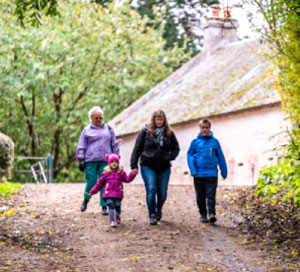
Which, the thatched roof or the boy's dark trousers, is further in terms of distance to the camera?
the thatched roof

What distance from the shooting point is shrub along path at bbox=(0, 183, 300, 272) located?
24.2ft

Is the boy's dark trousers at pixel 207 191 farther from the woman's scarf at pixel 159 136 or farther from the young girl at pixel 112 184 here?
the young girl at pixel 112 184

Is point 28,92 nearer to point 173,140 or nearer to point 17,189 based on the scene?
point 17,189

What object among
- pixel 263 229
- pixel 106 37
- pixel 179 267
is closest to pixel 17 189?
pixel 263 229

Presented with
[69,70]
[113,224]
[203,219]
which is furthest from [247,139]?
[113,224]

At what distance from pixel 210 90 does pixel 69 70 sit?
6725 millimetres

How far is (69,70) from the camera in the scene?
27.7 meters

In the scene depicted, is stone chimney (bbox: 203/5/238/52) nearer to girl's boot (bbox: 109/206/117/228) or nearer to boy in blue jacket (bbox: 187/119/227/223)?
boy in blue jacket (bbox: 187/119/227/223)

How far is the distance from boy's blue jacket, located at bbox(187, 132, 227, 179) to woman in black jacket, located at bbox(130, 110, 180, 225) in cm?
39

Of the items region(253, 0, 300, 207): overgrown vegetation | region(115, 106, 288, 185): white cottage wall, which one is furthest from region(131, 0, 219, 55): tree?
region(253, 0, 300, 207): overgrown vegetation

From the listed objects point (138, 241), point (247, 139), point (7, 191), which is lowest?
point (138, 241)

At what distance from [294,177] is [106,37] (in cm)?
1820

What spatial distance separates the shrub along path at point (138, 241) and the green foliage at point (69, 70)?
15040 mm

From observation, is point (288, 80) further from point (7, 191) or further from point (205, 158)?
point (7, 191)
